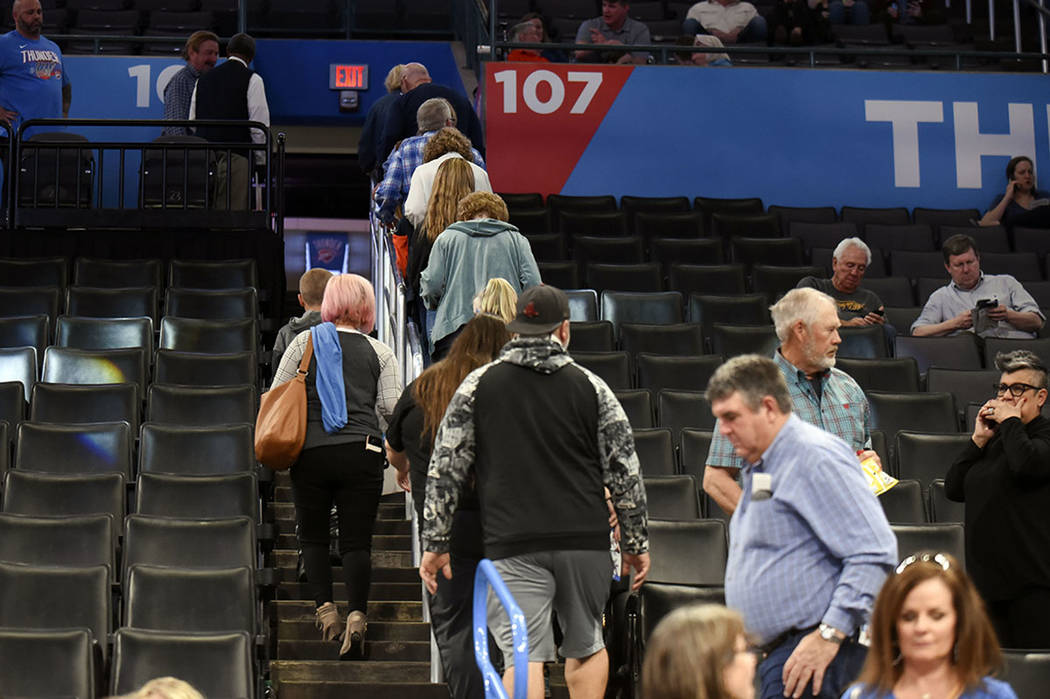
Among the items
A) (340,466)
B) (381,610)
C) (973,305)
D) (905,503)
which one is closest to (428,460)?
(340,466)

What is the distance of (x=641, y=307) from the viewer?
7.53m

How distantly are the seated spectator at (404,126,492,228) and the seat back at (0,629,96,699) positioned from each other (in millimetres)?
2520

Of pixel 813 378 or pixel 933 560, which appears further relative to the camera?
pixel 813 378

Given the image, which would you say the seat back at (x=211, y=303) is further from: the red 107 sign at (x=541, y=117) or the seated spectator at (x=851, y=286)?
the seated spectator at (x=851, y=286)

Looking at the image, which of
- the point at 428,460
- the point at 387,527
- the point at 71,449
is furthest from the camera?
the point at 387,527

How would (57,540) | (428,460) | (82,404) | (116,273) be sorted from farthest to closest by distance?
(116,273)
(82,404)
(57,540)
(428,460)

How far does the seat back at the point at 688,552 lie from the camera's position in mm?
4977

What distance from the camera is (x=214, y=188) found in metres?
9.05

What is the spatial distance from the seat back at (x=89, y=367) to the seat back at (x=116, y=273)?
46.4 inches

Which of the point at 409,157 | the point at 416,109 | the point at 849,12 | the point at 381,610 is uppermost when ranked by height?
the point at 849,12

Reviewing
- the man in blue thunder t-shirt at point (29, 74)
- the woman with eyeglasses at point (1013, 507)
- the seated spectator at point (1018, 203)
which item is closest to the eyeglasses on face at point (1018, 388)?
the woman with eyeglasses at point (1013, 507)

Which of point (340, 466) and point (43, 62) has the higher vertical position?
point (43, 62)

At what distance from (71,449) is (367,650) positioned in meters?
1.65

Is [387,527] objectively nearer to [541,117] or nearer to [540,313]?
[540,313]
